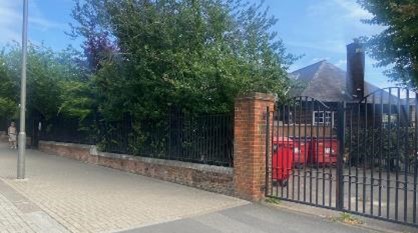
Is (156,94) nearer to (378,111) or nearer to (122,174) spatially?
(122,174)

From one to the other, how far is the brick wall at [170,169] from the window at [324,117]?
231cm

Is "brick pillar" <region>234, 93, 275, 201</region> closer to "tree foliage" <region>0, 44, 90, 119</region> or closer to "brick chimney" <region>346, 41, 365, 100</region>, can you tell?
"tree foliage" <region>0, 44, 90, 119</region>

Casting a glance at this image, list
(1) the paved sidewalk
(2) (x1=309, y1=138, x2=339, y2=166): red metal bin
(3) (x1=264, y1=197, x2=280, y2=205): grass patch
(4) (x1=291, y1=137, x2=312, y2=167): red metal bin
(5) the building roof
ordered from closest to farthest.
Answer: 1. (1) the paved sidewalk
2. (2) (x1=309, y1=138, x2=339, y2=166): red metal bin
3. (4) (x1=291, y1=137, x2=312, y2=167): red metal bin
4. (3) (x1=264, y1=197, x2=280, y2=205): grass patch
5. (5) the building roof

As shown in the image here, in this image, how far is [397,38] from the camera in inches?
531

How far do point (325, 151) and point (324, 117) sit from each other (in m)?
0.65

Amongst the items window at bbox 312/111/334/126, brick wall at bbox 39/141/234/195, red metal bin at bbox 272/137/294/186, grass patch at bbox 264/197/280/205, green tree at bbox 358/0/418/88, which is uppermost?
green tree at bbox 358/0/418/88

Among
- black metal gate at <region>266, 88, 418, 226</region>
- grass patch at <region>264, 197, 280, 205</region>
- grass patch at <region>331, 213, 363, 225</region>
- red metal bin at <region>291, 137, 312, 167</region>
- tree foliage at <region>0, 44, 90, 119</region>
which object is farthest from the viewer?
tree foliage at <region>0, 44, 90, 119</region>

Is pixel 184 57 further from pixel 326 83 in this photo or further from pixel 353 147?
pixel 326 83

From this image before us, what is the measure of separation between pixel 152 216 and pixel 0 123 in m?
35.1

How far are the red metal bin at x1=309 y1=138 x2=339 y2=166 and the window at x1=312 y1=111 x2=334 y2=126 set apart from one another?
0.31 metres

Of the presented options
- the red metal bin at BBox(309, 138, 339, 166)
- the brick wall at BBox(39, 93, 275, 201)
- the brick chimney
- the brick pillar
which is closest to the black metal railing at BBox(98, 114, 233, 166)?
the brick wall at BBox(39, 93, 275, 201)

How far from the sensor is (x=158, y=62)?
13922 millimetres

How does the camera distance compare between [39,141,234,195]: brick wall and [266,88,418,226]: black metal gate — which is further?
[39,141,234,195]: brick wall

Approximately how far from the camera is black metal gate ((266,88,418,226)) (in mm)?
8117
